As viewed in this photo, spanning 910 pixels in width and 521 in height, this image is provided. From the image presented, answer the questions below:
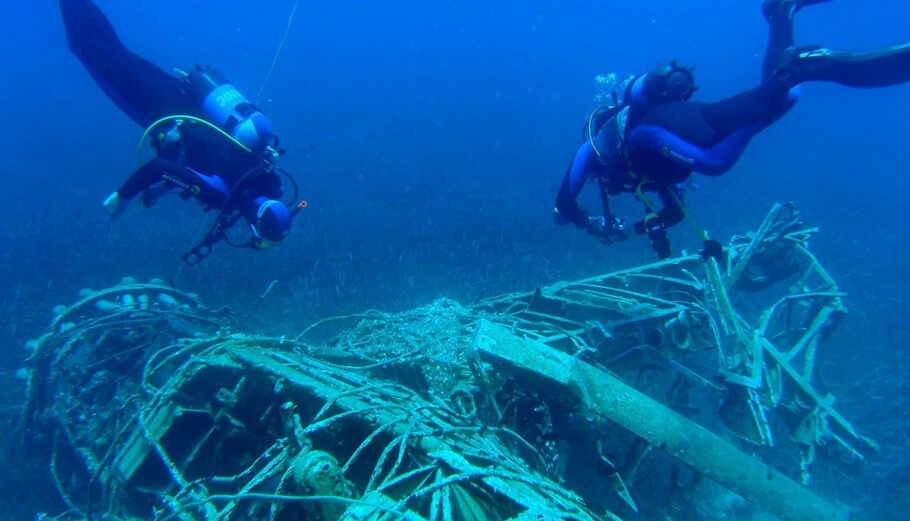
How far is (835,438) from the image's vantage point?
631 centimetres

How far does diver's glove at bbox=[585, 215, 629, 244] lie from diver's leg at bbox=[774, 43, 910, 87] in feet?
7.74

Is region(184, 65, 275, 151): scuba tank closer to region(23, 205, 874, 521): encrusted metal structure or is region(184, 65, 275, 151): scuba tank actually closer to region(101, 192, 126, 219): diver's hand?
region(101, 192, 126, 219): diver's hand

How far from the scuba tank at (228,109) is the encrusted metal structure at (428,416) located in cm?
236

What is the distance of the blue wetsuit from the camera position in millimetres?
6051

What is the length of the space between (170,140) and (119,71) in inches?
79.3

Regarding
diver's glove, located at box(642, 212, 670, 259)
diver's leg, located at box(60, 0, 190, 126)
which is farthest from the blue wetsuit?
diver's glove, located at box(642, 212, 670, 259)

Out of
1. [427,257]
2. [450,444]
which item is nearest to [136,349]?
[450,444]

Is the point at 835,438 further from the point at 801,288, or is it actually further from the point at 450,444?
the point at 450,444

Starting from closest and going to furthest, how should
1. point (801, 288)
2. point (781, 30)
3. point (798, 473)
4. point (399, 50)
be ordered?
point (781, 30), point (798, 473), point (801, 288), point (399, 50)

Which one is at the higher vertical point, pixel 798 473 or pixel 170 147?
pixel 170 147

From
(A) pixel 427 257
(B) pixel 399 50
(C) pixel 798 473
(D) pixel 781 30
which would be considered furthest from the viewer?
(B) pixel 399 50

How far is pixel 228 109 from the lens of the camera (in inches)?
253

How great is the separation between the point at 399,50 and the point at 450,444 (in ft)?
222

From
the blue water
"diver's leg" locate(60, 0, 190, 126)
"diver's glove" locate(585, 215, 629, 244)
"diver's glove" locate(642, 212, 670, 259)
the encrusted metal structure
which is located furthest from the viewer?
the blue water
